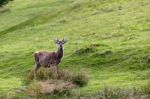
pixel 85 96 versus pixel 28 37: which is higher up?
pixel 85 96

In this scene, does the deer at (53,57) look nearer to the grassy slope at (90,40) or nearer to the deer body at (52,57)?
the deer body at (52,57)

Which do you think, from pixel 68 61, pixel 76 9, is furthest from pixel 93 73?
pixel 76 9

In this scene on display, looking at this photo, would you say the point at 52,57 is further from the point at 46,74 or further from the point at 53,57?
the point at 46,74

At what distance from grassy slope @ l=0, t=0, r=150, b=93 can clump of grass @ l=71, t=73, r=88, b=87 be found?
0.54 meters

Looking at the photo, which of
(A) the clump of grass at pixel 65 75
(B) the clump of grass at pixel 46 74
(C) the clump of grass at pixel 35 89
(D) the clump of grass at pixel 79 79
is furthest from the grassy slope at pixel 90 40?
(C) the clump of grass at pixel 35 89

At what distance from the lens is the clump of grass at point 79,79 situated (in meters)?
28.6

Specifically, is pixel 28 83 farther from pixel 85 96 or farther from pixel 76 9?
pixel 76 9

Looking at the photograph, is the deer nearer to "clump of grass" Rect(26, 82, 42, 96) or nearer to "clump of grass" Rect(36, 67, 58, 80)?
"clump of grass" Rect(36, 67, 58, 80)

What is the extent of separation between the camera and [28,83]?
29469 mm

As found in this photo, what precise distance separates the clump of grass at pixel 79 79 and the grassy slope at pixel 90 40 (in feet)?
1.78

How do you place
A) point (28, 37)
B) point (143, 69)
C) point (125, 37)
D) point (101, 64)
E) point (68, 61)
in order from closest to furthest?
point (143, 69)
point (101, 64)
point (68, 61)
point (125, 37)
point (28, 37)

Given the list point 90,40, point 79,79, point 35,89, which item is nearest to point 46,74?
point 79,79

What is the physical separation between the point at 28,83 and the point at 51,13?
37.8m

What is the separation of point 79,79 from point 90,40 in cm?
1589
